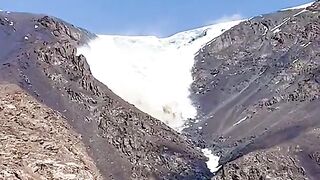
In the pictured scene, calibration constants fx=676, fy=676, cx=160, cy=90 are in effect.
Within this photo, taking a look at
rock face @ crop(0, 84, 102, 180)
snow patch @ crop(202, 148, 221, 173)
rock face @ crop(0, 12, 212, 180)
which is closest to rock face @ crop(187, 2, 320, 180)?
snow patch @ crop(202, 148, 221, 173)

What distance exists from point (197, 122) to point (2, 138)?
9394 centimetres

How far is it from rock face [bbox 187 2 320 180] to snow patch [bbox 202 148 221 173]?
1.61 metres

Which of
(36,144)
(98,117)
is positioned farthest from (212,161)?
(36,144)

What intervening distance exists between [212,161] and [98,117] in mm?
25430

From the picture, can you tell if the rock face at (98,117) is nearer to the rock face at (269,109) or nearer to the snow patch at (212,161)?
the snow patch at (212,161)

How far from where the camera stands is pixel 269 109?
6117 inches

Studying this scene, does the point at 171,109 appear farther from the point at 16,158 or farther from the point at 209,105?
the point at 16,158

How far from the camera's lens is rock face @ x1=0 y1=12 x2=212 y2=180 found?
4508 inches

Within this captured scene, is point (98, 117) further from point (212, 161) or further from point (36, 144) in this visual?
point (36, 144)

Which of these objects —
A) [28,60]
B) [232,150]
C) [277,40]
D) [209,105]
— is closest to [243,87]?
[209,105]

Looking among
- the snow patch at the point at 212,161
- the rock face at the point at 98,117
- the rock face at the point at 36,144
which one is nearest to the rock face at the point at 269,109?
the snow patch at the point at 212,161

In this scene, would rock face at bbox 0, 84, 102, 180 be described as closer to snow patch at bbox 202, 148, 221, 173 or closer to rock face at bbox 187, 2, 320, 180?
rock face at bbox 187, 2, 320, 180

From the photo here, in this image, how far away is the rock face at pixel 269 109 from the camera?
115 metres

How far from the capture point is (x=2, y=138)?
7712 cm
